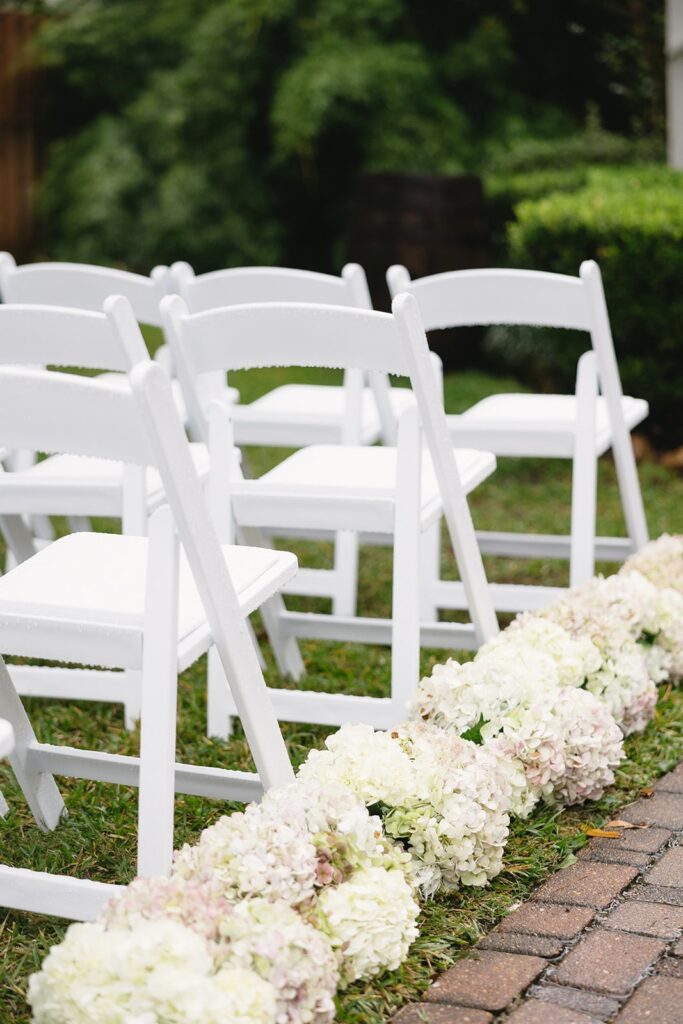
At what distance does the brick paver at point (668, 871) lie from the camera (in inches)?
110

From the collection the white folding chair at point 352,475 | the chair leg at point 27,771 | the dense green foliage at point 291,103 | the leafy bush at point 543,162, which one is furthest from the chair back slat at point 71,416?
the dense green foliage at point 291,103

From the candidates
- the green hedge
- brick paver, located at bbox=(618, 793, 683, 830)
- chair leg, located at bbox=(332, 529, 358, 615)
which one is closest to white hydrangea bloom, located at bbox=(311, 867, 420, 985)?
brick paver, located at bbox=(618, 793, 683, 830)

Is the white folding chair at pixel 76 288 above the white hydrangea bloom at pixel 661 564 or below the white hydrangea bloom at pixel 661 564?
above

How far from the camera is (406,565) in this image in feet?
10.6

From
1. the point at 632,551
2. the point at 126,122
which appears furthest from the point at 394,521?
the point at 126,122

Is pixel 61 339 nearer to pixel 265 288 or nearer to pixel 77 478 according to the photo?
pixel 77 478

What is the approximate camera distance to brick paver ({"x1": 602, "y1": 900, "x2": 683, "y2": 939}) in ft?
8.54

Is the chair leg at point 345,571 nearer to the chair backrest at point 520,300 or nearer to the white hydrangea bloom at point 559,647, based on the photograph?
the chair backrest at point 520,300

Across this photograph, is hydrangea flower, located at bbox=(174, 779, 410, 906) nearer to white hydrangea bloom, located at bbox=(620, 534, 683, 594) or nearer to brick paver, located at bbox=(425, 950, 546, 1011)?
brick paver, located at bbox=(425, 950, 546, 1011)

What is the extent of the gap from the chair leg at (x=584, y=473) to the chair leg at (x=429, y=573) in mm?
428

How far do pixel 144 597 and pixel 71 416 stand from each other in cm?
41

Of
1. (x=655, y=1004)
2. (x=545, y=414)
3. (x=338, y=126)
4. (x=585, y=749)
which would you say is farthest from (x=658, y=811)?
(x=338, y=126)

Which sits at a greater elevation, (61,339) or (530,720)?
(61,339)

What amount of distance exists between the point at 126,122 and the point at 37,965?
33.5ft
